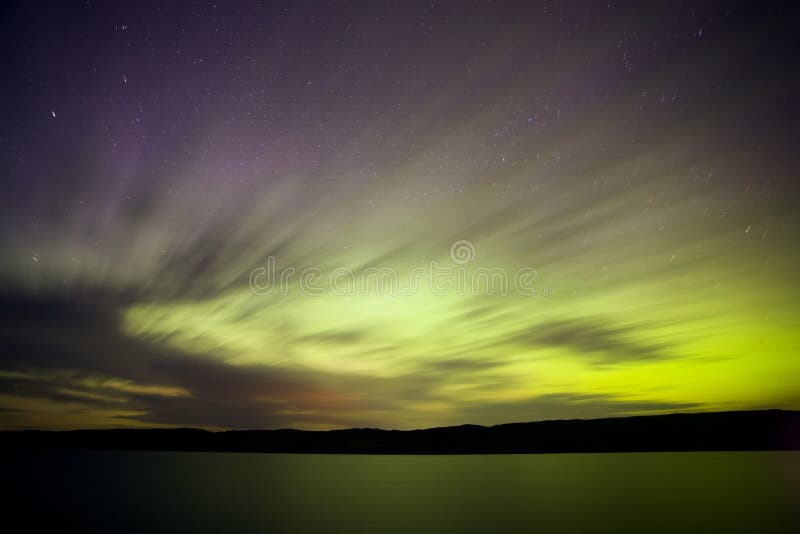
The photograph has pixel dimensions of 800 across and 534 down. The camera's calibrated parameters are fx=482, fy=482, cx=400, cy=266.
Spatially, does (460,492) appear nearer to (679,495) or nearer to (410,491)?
(410,491)

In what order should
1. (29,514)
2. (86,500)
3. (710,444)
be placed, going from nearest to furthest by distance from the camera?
(29,514), (86,500), (710,444)

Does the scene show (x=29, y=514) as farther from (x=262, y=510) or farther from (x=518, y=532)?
(x=518, y=532)

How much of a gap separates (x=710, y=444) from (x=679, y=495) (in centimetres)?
17746

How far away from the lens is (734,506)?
128ft

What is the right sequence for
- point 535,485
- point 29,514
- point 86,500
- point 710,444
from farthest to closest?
point 710,444 → point 535,485 → point 86,500 → point 29,514

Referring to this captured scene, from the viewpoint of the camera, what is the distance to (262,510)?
38562mm

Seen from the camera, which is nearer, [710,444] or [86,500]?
[86,500]

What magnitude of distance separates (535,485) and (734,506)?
24.3 m

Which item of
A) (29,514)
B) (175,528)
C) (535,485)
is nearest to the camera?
(175,528)

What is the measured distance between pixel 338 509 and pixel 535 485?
99.8 feet

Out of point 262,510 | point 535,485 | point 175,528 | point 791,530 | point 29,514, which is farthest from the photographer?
point 535,485

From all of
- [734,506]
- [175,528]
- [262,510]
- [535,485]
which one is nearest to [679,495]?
[734,506]

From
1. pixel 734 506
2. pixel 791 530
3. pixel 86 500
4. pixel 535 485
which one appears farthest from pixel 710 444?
pixel 86 500

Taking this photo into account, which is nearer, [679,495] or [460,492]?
[679,495]
